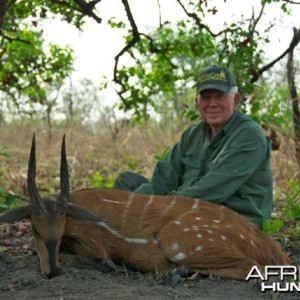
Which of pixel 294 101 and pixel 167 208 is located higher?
pixel 294 101

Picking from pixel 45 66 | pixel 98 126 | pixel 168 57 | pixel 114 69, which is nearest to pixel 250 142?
pixel 114 69

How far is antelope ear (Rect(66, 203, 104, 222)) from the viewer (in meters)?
4.78

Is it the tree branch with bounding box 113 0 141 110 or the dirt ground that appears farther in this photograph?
the tree branch with bounding box 113 0 141 110

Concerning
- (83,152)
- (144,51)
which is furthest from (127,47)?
(83,152)

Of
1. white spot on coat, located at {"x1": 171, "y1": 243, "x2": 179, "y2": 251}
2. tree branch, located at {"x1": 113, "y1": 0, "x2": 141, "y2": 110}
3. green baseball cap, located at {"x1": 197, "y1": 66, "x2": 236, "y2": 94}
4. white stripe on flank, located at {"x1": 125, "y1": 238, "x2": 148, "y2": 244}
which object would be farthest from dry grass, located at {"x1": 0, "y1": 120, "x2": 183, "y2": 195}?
white spot on coat, located at {"x1": 171, "y1": 243, "x2": 179, "y2": 251}

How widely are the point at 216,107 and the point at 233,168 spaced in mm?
720

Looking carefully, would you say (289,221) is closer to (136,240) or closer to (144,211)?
(144,211)

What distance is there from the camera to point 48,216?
4.68 meters

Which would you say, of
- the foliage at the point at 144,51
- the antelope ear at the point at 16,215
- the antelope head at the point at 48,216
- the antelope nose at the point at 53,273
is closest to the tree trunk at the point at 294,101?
the foliage at the point at 144,51

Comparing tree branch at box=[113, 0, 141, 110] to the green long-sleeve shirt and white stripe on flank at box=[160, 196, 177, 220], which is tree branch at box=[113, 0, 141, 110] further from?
white stripe on flank at box=[160, 196, 177, 220]

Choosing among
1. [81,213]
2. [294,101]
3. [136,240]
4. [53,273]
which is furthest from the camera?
[294,101]

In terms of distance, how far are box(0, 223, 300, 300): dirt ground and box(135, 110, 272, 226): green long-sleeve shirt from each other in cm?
107

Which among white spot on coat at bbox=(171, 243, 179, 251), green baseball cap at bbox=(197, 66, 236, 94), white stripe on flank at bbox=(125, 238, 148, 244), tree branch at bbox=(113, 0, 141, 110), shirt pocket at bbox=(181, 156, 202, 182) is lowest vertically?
white spot on coat at bbox=(171, 243, 179, 251)

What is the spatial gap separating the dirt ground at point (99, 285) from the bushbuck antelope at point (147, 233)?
0.11 metres
